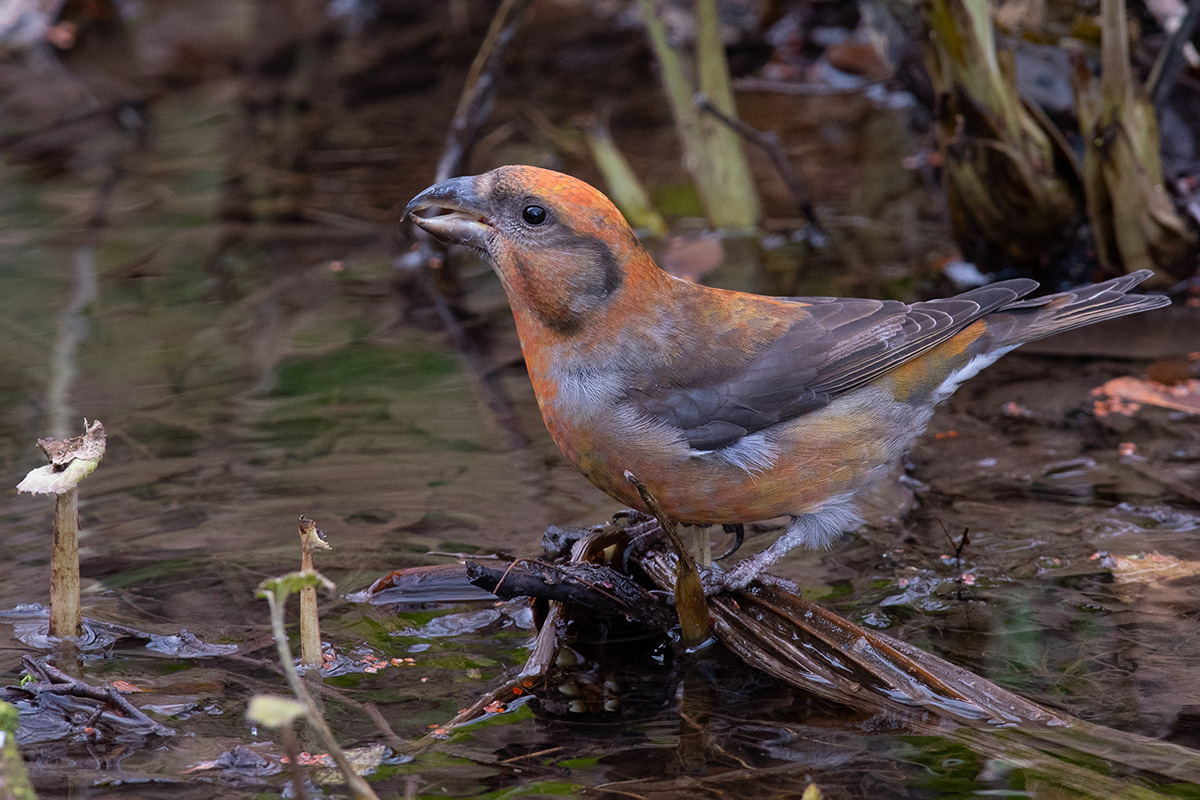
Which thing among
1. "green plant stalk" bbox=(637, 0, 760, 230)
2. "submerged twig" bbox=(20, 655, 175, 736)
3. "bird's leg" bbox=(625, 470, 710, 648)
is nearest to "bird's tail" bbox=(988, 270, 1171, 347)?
"bird's leg" bbox=(625, 470, 710, 648)

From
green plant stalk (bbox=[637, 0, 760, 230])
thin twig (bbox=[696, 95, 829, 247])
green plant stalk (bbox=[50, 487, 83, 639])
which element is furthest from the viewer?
green plant stalk (bbox=[637, 0, 760, 230])

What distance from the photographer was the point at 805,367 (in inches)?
166

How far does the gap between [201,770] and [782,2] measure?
894 centimetres

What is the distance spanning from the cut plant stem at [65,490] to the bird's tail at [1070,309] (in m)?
3.17

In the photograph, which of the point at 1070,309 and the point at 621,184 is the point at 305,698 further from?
the point at 621,184

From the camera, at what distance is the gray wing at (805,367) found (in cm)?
401

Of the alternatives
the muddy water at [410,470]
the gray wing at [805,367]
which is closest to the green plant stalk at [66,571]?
the muddy water at [410,470]

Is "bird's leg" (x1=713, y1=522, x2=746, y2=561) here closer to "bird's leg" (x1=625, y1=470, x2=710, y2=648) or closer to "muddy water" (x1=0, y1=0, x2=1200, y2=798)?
"muddy water" (x1=0, y1=0, x2=1200, y2=798)

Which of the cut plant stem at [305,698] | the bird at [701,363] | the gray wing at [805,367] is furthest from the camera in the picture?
the gray wing at [805,367]

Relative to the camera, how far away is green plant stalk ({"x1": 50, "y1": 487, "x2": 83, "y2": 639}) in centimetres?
330

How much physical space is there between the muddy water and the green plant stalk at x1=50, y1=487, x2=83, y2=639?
0.41ft

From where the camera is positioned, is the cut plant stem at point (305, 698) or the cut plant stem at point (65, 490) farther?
the cut plant stem at point (65, 490)

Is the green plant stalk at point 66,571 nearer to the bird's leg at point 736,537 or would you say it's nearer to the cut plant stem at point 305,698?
the cut plant stem at point 305,698

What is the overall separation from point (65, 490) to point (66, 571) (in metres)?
0.33
